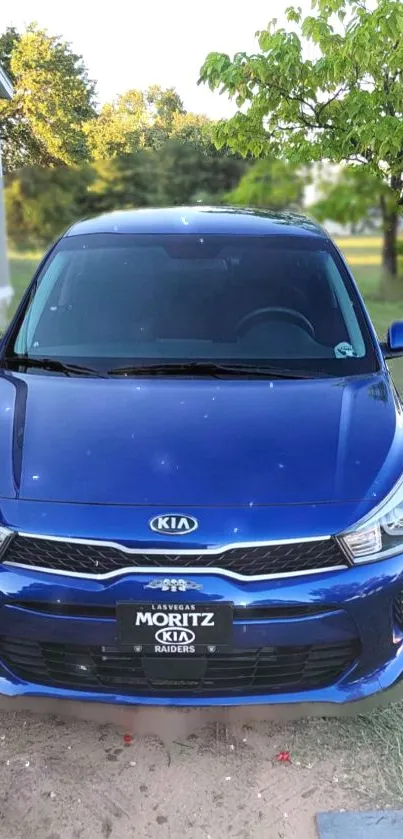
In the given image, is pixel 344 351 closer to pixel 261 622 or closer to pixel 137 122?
pixel 261 622

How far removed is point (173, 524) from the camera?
2.10 meters

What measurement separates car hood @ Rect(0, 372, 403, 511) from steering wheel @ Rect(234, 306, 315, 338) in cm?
42

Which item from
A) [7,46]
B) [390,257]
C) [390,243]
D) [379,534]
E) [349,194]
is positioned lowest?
[390,257]

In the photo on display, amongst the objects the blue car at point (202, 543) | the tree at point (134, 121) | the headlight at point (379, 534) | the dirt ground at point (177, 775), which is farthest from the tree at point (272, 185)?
the tree at point (134, 121)

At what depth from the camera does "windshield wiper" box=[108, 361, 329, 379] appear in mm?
2891

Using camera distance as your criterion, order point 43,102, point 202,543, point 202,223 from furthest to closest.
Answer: point 43,102 → point 202,223 → point 202,543

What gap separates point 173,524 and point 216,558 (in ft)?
0.50

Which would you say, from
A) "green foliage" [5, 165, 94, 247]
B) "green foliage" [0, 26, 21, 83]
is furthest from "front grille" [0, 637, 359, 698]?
"green foliage" [0, 26, 21, 83]

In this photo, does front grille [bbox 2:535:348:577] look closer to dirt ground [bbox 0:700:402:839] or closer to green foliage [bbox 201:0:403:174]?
dirt ground [bbox 0:700:402:839]

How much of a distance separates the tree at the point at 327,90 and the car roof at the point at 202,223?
206 inches

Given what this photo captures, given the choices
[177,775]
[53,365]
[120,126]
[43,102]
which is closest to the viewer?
[177,775]

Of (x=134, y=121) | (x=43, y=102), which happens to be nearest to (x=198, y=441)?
(x=43, y=102)

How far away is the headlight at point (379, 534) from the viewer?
2.12 m

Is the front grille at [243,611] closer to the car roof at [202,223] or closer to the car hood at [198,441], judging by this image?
the car hood at [198,441]
